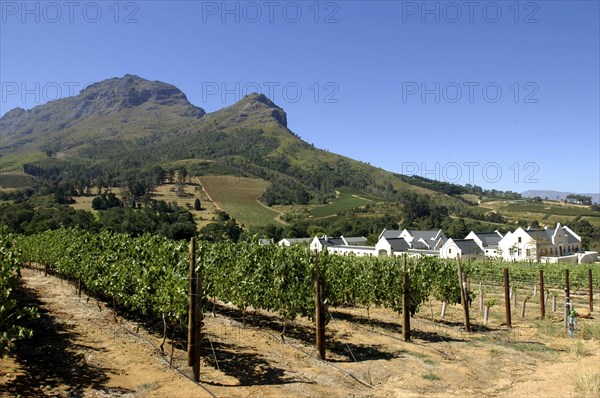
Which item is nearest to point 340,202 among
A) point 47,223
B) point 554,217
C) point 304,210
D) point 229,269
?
point 304,210

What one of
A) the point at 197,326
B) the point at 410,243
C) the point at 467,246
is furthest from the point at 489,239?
the point at 197,326

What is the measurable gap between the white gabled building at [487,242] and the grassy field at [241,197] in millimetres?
54463

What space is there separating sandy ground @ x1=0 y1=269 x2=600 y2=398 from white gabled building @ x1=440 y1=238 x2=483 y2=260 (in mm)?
56460

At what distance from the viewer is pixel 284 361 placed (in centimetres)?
1266

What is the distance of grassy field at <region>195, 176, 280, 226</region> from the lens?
121744 mm

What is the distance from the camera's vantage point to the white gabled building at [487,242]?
79.0 metres

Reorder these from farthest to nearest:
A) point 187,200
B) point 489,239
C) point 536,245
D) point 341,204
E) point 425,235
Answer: point 341,204 → point 187,200 → point 425,235 → point 489,239 → point 536,245

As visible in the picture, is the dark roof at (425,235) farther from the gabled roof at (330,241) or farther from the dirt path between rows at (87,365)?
the dirt path between rows at (87,365)

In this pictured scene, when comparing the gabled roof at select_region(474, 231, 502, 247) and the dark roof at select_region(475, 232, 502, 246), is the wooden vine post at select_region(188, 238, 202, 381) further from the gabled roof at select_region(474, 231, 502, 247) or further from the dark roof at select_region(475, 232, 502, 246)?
the dark roof at select_region(475, 232, 502, 246)

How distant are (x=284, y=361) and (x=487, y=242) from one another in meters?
81.4

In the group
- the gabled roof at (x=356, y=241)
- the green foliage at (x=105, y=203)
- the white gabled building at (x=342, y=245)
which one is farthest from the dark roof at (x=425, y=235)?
the green foliage at (x=105, y=203)

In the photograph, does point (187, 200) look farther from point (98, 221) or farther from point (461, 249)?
point (461, 249)

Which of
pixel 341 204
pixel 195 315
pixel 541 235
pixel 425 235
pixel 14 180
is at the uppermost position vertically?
pixel 14 180

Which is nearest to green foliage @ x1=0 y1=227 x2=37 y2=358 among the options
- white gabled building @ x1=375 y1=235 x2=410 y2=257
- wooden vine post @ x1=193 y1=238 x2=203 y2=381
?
wooden vine post @ x1=193 y1=238 x2=203 y2=381
